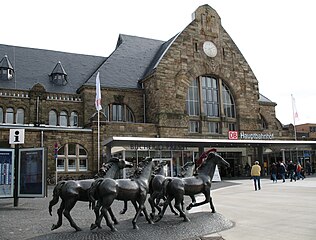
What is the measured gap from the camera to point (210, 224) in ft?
29.4

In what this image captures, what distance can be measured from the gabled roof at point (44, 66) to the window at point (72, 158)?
882 cm

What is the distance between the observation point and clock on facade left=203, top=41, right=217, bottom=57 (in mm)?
39625

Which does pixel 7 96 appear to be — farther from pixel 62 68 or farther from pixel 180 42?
pixel 180 42

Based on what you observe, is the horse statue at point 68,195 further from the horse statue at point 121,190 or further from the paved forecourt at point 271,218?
the paved forecourt at point 271,218

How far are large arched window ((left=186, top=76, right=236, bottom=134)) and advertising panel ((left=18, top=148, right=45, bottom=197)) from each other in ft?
77.3

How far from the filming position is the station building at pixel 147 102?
94.1ft

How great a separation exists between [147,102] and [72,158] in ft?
38.0

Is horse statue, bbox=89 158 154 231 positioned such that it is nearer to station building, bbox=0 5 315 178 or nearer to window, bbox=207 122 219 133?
station building, bbox=0 5 315 178

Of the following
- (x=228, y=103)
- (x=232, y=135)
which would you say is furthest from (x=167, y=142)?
(x=228, y=103)

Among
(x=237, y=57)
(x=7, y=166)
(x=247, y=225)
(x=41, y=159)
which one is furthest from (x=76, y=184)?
(x=237, y=57)

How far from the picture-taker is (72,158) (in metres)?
28.3

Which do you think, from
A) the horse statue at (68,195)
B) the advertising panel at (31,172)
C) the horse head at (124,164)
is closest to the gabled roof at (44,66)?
the advertising panel at (31,172)

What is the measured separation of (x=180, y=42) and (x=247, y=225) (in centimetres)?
3091

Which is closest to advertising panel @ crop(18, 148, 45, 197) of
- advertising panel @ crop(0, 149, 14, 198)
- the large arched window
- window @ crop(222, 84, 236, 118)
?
advertising panel @ crop(0, 149, 14, 198)
